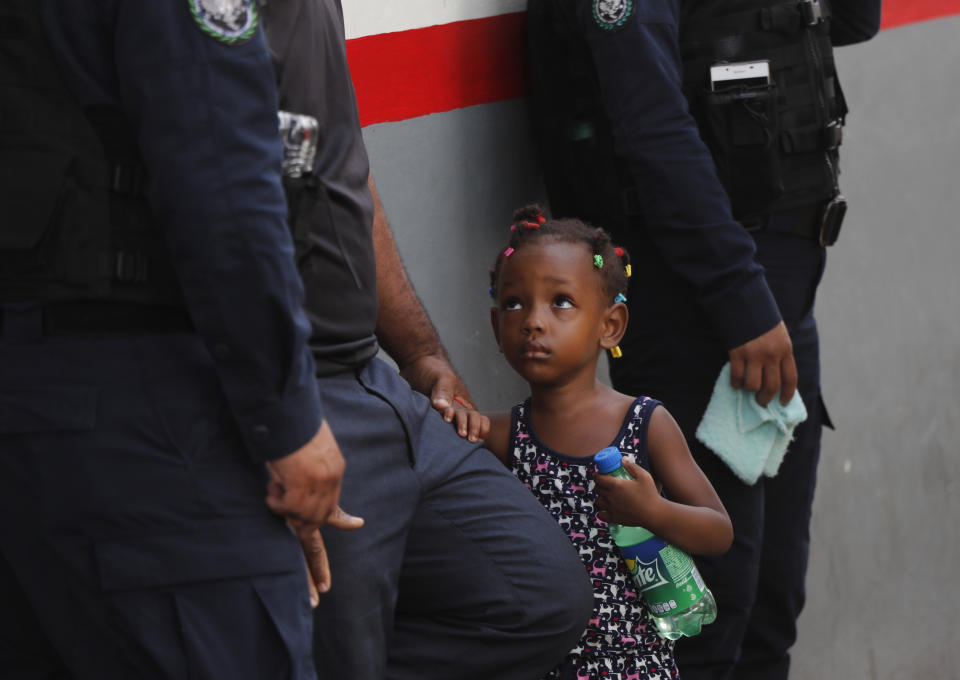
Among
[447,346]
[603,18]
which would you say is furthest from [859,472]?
[603,18]

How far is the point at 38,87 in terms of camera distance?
4.69ft

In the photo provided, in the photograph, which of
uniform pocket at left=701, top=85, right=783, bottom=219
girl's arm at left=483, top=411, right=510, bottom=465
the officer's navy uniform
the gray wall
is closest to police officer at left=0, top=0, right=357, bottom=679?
the officer's navy uniform

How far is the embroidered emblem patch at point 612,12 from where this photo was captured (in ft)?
7.95

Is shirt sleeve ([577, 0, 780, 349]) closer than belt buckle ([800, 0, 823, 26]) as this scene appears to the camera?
Yes

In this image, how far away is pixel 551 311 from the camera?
2.25 m

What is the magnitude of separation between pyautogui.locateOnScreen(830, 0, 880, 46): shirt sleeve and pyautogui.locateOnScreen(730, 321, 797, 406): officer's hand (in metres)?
0.98

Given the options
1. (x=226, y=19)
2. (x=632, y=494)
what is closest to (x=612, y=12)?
(x=632, y=494)

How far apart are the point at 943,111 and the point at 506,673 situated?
298 cm

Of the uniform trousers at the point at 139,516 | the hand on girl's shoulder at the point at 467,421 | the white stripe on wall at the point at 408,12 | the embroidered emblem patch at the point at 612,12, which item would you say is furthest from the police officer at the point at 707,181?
the uniform trousers at the point at 139,516

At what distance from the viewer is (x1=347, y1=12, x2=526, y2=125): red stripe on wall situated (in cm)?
254

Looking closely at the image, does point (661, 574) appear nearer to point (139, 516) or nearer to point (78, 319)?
point (139, 516)

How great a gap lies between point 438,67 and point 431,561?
1.18 metres

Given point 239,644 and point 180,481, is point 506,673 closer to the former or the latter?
point 239,644

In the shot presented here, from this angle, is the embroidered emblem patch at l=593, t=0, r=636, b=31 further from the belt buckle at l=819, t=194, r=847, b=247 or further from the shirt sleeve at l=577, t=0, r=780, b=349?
the belt buckle at l=819, t=194, r=847, b=247
